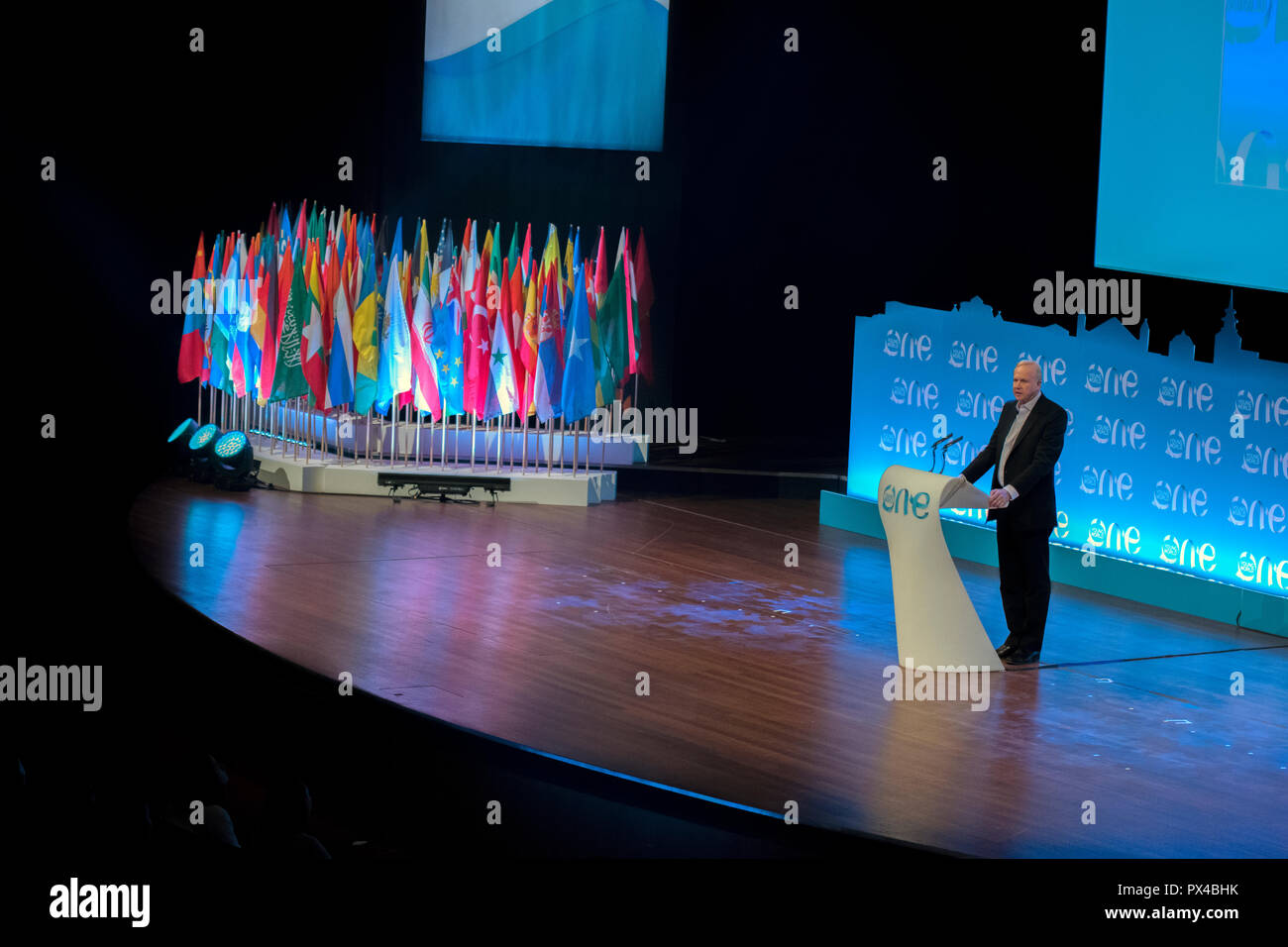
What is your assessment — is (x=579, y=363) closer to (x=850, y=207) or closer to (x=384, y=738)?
(x=850, y=207)

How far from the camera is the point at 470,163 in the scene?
1310 cm

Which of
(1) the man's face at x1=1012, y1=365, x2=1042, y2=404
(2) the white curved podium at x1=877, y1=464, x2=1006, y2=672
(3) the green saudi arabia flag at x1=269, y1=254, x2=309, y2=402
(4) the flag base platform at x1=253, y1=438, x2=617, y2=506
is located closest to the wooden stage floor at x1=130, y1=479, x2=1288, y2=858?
(2) the white curved podium at x1=877, y1=464, x2=1006, y2=672

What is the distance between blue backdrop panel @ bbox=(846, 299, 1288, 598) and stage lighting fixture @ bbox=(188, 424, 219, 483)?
4109mm

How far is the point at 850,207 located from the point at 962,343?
380 cm

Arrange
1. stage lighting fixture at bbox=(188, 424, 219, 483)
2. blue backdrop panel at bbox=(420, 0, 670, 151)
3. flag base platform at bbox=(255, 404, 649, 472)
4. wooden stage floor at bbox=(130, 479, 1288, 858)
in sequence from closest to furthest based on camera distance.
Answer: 1. wooden stage floor at bbox=(130, 479, 1288, 858)
2. stage lighting fixture at bbox=(188, 424, 219, 483)
3. flag base platform at bbox=(255, 404, 649, 472)
4. blue backdrop panel at bbox=(420, 0, 670, 151)

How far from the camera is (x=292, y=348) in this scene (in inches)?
418

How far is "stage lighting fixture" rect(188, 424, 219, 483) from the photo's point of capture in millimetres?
10805

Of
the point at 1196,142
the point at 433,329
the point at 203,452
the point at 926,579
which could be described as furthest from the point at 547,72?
the point at 926,579

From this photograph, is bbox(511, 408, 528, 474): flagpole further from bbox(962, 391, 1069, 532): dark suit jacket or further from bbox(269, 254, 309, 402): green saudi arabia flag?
bbox(962, 391, 1069, 532): dark suit jacket

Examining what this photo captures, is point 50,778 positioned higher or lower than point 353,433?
lower

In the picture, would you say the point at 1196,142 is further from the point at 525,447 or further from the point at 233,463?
the point at 233,463

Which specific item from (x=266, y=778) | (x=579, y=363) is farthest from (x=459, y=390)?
(x=266, y=778)

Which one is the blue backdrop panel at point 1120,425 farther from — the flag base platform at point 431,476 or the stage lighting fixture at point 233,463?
the stage lighting fixture at point 233,463
